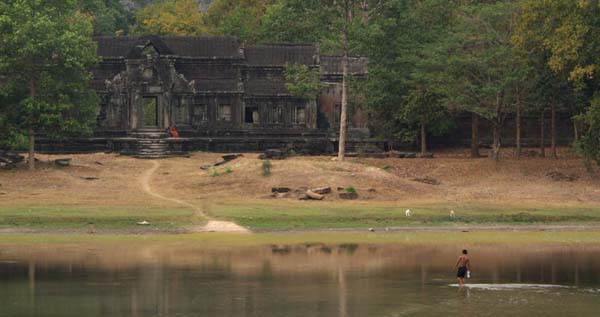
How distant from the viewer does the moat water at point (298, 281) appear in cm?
3155

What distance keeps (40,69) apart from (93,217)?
16.4 meters

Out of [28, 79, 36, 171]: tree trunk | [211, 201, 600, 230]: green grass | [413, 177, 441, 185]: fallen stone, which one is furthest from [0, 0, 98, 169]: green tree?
Answer: [413, 177, 441, 185]: fallen stone

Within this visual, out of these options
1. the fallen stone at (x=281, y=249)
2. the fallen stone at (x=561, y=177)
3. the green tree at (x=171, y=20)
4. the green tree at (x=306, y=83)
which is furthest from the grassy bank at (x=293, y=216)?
the green tree at (x=171, y=20)

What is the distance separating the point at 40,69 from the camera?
62469mm

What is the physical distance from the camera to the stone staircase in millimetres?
74875

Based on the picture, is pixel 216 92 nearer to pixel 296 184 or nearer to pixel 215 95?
pixel 215 95

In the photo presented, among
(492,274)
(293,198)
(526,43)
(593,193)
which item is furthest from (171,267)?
(526,43)

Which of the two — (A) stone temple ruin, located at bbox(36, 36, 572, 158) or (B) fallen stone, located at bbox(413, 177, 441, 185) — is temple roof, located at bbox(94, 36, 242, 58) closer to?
(A) stone temple ruin, located at bbox(36, 36, 572, 158)

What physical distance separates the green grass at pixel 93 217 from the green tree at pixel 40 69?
12251 mm

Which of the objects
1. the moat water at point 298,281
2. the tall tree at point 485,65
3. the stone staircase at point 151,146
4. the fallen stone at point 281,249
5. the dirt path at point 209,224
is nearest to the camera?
the moat water at point 298,281

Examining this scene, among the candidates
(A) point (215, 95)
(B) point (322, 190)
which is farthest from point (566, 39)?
(A) point (215, 95)

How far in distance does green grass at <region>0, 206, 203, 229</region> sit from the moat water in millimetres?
5144

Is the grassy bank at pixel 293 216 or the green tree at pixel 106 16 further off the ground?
the green tree at pixel 106 16

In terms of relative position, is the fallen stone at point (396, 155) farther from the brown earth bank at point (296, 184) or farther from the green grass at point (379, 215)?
the green grass at point (379, 215)
